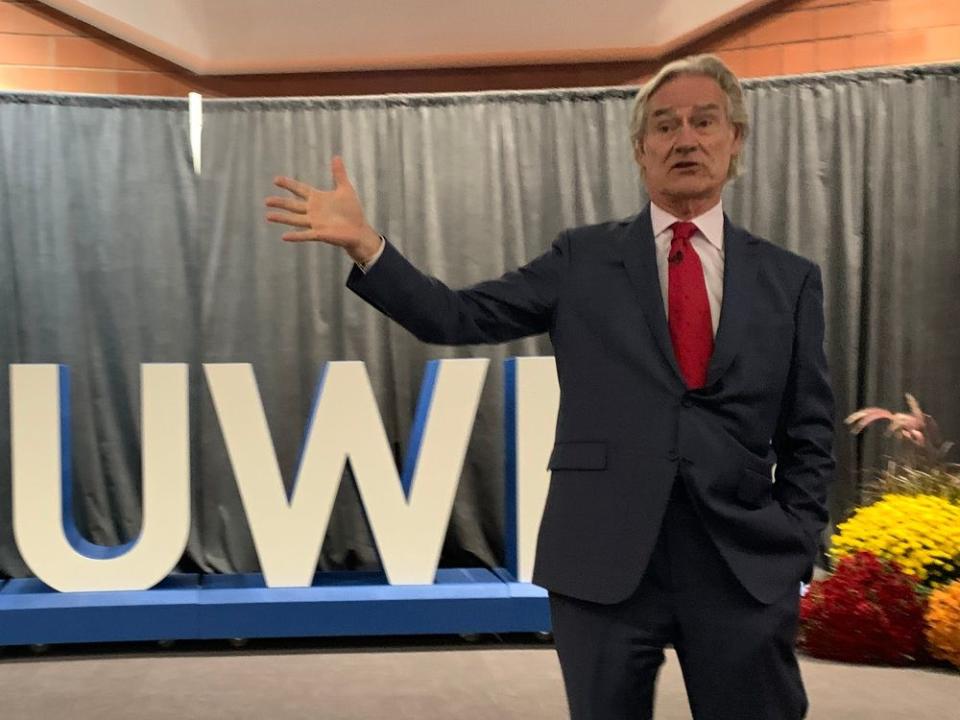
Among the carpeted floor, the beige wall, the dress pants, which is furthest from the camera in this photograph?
the beige wall

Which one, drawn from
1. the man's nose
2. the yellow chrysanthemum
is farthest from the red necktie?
the yellow chrysanthemum

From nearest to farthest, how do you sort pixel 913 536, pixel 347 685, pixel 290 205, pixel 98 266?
pixel 290 205 → pixel 347 685 → pixel 913 536 → pixel 98 266

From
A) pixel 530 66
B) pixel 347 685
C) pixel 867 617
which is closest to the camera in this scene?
pixel 347 685

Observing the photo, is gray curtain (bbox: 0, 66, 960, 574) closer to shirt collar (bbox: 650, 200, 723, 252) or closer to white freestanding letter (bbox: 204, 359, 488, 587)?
white freestanding letter (bbox: 204, 359, 488, 587)

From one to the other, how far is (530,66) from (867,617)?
2.55m

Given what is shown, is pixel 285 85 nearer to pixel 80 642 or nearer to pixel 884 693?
pixel 80 642

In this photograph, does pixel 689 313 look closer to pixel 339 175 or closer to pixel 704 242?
pixel 704 242

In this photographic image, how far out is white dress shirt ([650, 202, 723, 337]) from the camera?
4.05 ft

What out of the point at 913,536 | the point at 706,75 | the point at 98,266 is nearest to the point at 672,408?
the point at 706,75

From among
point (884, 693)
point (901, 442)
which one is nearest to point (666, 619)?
point (884, 693)

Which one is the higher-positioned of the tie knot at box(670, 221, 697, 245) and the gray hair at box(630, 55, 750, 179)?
the gray hair at box(630, 55, 750, 179)

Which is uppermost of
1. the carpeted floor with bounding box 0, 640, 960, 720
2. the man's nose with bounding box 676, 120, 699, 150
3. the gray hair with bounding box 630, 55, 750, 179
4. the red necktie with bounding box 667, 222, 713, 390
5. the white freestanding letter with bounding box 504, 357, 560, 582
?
the gray hair with bounding box 630, 55, 750, 179

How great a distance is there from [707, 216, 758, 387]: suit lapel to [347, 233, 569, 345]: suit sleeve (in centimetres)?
21

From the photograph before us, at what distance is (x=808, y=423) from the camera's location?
124 centimetres
